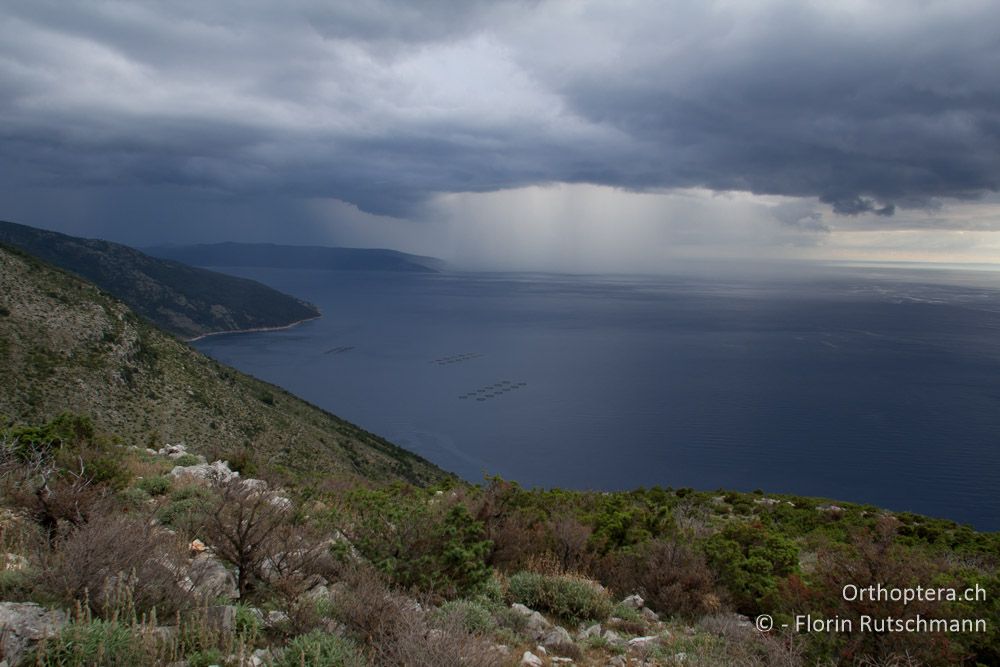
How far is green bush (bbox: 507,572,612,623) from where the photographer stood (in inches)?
283

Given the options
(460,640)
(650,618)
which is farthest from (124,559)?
(650,618)

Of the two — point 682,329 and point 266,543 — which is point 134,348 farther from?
point 682,329

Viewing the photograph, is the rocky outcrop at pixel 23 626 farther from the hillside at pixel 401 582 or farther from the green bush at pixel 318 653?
the green bush at pixel 318 653

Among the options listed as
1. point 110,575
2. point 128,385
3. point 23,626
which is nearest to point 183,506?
point 110,575

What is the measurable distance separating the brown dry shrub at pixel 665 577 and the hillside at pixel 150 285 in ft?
543

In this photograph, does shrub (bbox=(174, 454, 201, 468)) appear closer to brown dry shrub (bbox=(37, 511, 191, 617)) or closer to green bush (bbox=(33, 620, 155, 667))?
brown dry shrub (bbox=(37, 511, 191, 617))

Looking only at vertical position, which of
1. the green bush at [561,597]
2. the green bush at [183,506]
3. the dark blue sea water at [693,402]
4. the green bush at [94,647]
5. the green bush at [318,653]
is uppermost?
the green bush at [94,647]

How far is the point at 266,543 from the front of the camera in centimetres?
619

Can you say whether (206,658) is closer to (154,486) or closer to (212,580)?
(212,580)

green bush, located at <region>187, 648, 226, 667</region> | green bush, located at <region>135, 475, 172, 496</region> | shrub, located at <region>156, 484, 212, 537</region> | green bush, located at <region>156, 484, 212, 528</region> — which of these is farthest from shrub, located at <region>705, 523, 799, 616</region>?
green bush, located at <region>135, 475, 172, 496</region>

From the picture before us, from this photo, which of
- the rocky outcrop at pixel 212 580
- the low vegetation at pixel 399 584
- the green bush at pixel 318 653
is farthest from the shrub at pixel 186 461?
the green bush at pixel 318 653

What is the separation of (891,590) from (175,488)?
11253 millimetres

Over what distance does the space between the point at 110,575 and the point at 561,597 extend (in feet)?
16.4

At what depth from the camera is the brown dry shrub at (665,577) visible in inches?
317
